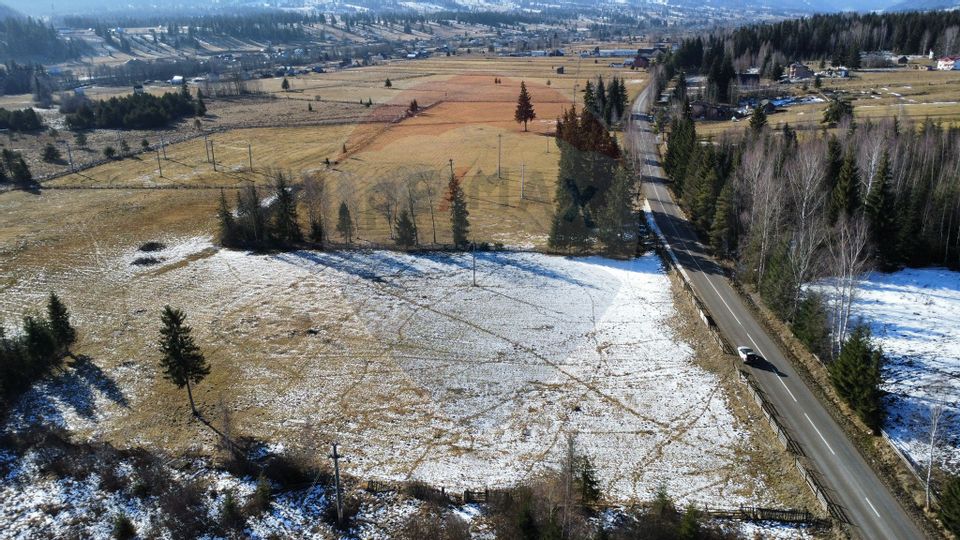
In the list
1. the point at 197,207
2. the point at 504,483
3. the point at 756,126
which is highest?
the point at 756,126

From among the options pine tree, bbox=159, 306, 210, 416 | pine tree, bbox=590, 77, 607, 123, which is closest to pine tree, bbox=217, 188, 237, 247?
pine tree, bbox=159, 306, 210, 416

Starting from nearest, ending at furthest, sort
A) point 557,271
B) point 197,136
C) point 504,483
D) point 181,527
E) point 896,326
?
point 181,527 → point 504,483 → point 896,326 → point 557,271 → point 197,136

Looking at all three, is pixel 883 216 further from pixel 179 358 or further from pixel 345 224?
pixel 179 358

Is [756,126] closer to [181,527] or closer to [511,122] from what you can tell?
[511,122]

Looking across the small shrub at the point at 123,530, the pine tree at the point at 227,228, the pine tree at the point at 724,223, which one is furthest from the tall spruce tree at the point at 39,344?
the pine tree at the point at 724,223

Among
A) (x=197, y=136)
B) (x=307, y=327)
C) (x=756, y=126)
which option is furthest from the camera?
(x=197, y=136)

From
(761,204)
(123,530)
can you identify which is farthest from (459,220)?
(123,530)

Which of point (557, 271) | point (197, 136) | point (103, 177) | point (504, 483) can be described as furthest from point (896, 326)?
point (197, 136)
